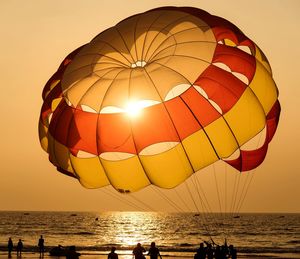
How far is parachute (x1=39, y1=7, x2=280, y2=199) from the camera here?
591 inches

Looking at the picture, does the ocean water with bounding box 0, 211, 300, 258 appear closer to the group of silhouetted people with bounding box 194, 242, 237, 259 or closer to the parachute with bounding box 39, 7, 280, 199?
the group of silhouetted people with bounding box 194, 242, 237, 259

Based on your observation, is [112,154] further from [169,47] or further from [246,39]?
[246,39]

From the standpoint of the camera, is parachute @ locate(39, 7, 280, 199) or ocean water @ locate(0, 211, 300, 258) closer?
parachute @ locate(39, 7, 280, 199)

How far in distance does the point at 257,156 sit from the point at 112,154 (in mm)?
4032

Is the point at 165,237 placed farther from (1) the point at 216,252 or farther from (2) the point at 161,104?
(2) the point at 161,104

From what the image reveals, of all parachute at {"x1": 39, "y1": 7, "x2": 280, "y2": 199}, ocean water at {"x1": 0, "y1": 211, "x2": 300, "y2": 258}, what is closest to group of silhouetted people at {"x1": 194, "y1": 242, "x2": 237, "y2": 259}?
parachute at {"x1": 39, "y1": 7, "x2": 280, "y2": 199}

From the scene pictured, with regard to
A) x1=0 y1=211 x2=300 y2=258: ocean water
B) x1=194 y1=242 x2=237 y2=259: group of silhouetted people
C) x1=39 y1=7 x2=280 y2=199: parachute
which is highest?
x1=0 y1=211 x2=300 y2=258: ocean water

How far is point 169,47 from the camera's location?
15.6 metres

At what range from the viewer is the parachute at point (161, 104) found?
15008 millimetres

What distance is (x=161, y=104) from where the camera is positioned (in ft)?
49.5

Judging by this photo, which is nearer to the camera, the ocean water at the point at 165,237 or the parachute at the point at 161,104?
the parachute at the point at 161,104

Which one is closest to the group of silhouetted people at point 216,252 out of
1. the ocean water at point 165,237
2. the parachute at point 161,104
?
the parachute at point 161,104

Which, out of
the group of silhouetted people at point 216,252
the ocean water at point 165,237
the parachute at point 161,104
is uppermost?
the ocean water at point 165,237

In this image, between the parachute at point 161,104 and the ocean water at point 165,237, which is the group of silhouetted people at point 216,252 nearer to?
the parachute at point 161,104
